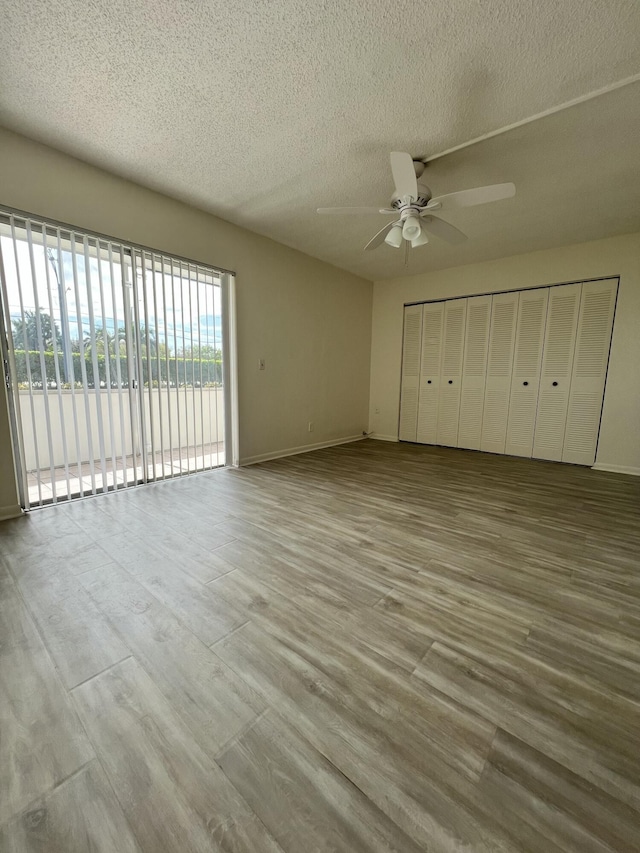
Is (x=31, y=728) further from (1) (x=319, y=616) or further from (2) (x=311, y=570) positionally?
(2) (x=311, y=570)

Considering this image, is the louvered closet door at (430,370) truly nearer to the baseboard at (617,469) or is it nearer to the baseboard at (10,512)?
the baseboard at (617,469)

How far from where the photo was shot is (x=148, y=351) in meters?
3.25

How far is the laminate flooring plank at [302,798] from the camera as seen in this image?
0.78 meters

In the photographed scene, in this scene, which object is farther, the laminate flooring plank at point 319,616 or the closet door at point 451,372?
the closet door at point 451,372

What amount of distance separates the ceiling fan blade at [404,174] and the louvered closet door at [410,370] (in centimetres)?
338

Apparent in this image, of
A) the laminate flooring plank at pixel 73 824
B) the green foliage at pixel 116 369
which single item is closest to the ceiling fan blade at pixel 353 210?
the green foliage at pixel 116 369

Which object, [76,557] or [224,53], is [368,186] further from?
[76,557]

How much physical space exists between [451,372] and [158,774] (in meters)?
5.43

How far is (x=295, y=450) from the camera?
197 inches

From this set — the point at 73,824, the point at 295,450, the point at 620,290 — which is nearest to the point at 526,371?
the point at 620,290

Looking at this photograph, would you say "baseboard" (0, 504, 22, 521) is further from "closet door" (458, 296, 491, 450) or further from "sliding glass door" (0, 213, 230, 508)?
"closet door" (458, 296, 491, 450)

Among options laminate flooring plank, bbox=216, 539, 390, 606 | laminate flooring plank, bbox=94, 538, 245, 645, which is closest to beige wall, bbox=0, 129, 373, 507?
laminate flooring plank, bbox=94, 538, 245, 645

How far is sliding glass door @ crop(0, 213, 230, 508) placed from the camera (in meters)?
2.56

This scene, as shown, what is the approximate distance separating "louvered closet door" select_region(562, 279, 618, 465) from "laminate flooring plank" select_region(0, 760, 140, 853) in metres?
5.36
